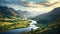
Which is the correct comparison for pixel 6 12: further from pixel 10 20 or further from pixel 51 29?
pixel 51 29

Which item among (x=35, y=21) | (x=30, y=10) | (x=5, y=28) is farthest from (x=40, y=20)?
(x=5, y=28)

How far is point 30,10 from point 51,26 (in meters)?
1.05

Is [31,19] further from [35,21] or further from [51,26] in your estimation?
[51,26]

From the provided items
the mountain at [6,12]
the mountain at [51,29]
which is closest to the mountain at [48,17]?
the mountain at [51,29]

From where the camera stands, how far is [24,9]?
5.62 m

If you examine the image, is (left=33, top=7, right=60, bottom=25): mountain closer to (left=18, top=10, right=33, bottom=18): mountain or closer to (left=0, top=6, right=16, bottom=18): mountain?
(left=18, top=10, right=33, bottom=18): mountain

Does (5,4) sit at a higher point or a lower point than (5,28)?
higher

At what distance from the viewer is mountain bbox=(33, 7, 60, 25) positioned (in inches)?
214

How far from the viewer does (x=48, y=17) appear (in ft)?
18.1

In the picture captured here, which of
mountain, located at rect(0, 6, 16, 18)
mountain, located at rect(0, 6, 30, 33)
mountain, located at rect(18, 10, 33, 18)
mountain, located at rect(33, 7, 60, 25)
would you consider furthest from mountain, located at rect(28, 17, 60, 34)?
mountain, located at rect(0, 6, 16, 18)

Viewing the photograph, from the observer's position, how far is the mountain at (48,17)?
5.43 meters

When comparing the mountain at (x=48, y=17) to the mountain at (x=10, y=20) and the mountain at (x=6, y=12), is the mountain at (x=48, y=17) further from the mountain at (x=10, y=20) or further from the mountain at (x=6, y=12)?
the mountain at (x=6, y=12)

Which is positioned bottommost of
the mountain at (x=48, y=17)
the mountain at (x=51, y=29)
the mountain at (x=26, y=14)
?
the mountain at (x=51, y=29)

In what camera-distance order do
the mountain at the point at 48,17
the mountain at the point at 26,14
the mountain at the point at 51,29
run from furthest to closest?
the mountain at the point at 26,14
the mountain at the point at 48,17
the mountain at the point at 51,29
